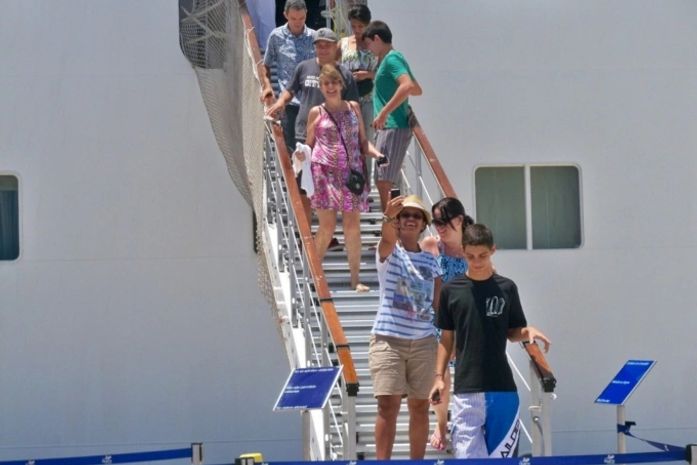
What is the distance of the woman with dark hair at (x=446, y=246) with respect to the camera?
6.87m

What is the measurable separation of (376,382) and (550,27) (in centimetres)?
467

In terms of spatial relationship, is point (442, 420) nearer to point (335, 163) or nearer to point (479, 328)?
point (479, 328)

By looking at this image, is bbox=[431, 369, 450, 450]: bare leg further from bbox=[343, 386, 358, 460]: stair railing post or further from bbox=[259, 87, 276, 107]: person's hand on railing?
bbox=[259, 87, 276, 107]: person's hand on railing

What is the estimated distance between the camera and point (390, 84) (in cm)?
831

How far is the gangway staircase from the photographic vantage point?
679 cm

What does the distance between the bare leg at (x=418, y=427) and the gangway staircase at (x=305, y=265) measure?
30 cm

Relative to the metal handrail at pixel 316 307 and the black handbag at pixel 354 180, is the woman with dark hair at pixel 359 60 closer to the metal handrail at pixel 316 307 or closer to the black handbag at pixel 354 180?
the metal handrail at pixel 316 307

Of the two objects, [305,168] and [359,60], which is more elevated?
[359,60]

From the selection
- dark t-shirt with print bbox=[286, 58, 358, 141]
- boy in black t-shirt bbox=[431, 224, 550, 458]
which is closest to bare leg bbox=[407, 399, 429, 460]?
boy in black t-shirt bbox=[431, 224, 550, 458]

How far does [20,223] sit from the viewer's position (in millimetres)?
10508

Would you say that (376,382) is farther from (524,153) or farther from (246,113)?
(524,153)

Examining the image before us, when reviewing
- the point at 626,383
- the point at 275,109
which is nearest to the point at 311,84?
the point at 275,109

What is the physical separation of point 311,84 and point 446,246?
189 centimetres

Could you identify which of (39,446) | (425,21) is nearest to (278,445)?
(39,446)
